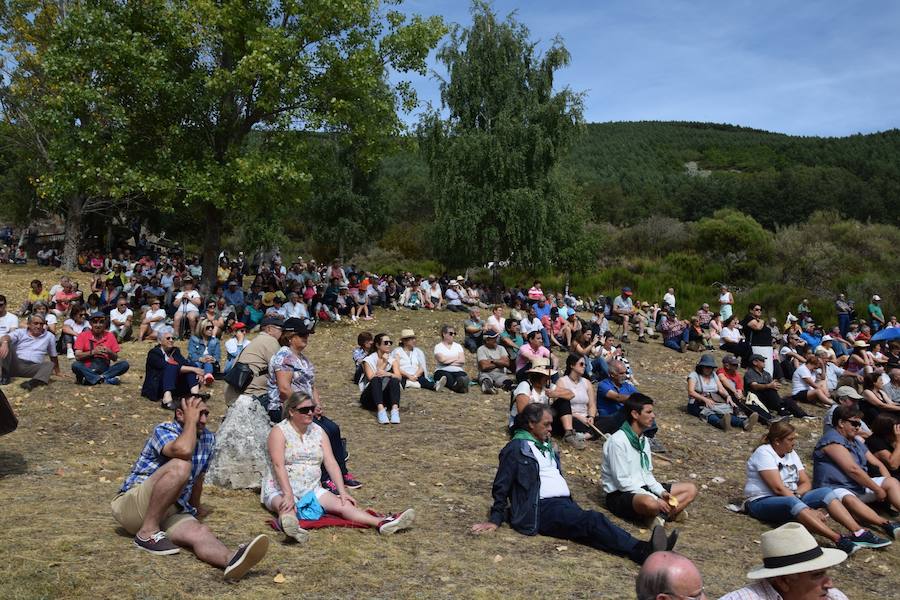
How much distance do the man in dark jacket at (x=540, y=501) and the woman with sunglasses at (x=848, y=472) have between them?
9.68 feet

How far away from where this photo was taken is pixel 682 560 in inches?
125

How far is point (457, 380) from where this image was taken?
42.4 feet

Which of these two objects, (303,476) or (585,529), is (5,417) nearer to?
(303,476)

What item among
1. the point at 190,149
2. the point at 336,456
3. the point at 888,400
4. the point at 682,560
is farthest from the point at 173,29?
the point at 682,560

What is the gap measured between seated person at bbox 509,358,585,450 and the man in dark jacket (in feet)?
7.60

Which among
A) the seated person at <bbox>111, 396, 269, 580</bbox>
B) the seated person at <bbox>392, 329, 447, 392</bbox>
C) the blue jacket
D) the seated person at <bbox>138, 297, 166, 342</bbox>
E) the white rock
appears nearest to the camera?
the seated person at <bbox>111, 396, 269, 580</bbox>

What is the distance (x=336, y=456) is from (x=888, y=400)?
898 centimetres

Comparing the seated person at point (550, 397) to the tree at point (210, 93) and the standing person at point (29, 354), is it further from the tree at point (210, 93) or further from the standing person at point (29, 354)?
the tree at point (210, 93)

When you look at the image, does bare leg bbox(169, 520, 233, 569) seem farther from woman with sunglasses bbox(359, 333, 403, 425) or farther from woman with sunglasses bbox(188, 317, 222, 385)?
woman with sunglasses bbox(188, 317, 222, 385)

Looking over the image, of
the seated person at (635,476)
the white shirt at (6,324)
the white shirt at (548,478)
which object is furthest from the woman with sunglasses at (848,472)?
the white shirt at (6,324)

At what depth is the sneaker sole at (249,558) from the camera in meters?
4.84

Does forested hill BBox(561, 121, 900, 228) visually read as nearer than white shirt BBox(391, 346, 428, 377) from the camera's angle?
No

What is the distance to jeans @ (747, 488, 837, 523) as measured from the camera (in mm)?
7527

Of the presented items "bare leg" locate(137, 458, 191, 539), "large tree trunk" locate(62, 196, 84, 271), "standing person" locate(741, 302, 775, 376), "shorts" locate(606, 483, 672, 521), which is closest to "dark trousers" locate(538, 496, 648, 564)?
"shorts" locate(606, 483, 672, 521)
